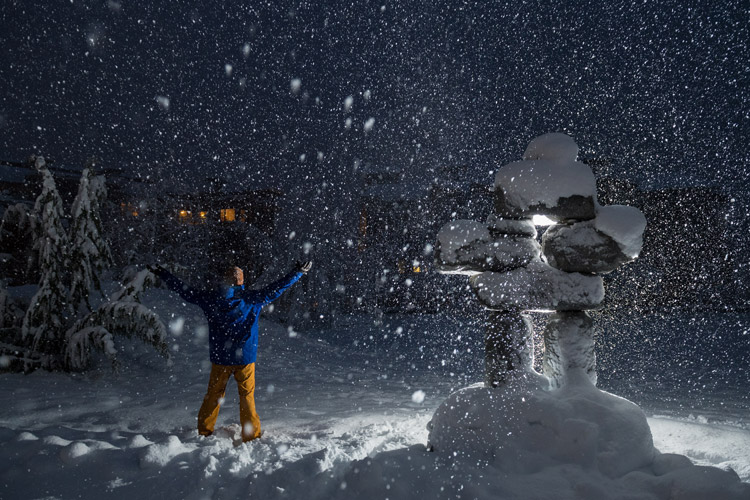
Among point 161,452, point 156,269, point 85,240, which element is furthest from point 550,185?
point 85,240

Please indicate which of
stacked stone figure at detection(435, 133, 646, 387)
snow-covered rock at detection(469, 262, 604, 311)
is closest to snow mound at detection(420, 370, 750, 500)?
stacked stone figure at detection(435, 133, 646, 387)

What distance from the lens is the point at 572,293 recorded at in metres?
4.22

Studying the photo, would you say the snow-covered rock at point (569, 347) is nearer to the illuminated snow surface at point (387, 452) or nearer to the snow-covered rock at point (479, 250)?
the illuminated snow surface at point (387, 452)

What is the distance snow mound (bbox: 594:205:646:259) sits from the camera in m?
4.02

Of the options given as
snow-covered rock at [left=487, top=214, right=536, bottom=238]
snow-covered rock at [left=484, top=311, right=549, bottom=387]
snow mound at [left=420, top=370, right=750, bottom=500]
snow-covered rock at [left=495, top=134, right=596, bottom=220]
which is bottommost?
snow mound at [left=420, top=370, right=750, bottom=500]

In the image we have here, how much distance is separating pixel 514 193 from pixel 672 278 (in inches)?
889

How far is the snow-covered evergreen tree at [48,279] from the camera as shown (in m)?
7.81

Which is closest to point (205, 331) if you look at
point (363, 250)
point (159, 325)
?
point (159, 325)

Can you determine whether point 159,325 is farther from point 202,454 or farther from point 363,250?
point 363,250

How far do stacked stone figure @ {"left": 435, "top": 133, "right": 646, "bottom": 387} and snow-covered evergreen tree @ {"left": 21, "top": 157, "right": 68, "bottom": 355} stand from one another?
779cm

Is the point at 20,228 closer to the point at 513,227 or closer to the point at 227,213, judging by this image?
the point at 513,227

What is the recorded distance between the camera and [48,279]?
7996 mm

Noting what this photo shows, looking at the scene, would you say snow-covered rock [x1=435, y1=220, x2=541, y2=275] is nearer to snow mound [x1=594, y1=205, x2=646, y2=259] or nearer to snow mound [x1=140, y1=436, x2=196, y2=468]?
snow mound [x1=594, y1=205, x2=646, y2=259]

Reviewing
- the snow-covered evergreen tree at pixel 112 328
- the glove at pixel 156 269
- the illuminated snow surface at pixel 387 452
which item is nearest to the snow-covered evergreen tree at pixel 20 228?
the snow-covered evergreen tree at pixel 112 328
